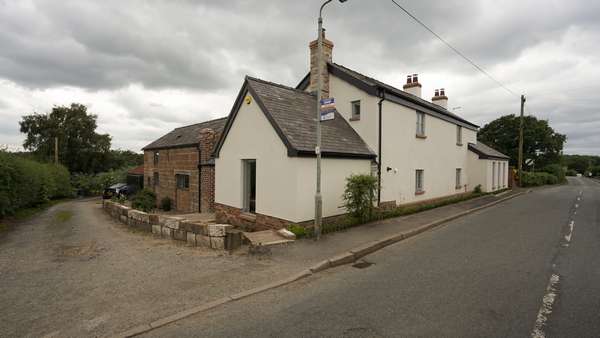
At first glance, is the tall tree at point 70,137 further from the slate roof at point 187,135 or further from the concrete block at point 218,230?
the concrete block at point 218,230

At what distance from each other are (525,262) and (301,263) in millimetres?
5068

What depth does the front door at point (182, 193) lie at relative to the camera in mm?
17609

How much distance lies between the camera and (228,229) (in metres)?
8.07

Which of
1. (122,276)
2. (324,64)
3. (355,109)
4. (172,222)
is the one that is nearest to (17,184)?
(172,222)

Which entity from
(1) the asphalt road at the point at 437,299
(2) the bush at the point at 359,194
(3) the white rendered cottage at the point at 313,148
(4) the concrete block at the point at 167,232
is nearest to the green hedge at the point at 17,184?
(4) the concrete block at the point at 167,232

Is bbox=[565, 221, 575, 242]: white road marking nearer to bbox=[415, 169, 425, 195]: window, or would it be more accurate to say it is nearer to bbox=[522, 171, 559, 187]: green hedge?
bbox=[415, 169, 425, 195]: window

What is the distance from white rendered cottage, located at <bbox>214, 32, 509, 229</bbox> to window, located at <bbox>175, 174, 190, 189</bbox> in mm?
5922

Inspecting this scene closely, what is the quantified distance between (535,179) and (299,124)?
118 ft

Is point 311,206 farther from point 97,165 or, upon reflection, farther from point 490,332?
point 97,165

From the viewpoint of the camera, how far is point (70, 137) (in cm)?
4325

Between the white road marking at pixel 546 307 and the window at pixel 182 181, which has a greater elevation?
the window at pixel 182 181

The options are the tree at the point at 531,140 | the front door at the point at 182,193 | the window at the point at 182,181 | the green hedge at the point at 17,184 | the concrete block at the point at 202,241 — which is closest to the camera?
the concrete block at the point at 202,241

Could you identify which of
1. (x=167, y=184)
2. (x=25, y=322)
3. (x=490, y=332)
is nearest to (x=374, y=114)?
(x=490, y=332)

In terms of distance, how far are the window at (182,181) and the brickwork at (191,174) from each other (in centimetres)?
21
